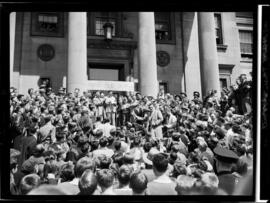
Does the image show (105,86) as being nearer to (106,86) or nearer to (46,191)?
(106,86)

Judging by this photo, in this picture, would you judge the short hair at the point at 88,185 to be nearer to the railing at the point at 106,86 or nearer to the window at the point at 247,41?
the window at the point at 247,41

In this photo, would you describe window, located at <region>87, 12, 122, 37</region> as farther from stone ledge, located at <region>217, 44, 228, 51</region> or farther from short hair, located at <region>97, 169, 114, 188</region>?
short hair, located at <region>97, 169, 114, 188</region>

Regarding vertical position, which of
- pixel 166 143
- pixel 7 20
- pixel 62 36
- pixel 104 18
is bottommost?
pixel 166 143

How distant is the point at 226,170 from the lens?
4707 mm

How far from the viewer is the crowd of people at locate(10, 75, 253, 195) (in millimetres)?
3980

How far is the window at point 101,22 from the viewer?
2386 cm

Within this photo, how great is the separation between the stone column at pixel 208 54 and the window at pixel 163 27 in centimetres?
364

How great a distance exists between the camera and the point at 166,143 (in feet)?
29.1

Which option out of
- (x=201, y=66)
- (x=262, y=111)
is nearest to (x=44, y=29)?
(x=201, y=66)

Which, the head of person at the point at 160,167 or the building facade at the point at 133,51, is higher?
the building facade at the point at 133,51

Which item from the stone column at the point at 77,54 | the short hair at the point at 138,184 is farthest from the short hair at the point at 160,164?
the stone column at the point at 77,54

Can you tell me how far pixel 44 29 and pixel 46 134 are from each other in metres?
15.8

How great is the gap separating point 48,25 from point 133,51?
21.1 ft

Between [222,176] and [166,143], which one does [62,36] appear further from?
[222,176]
